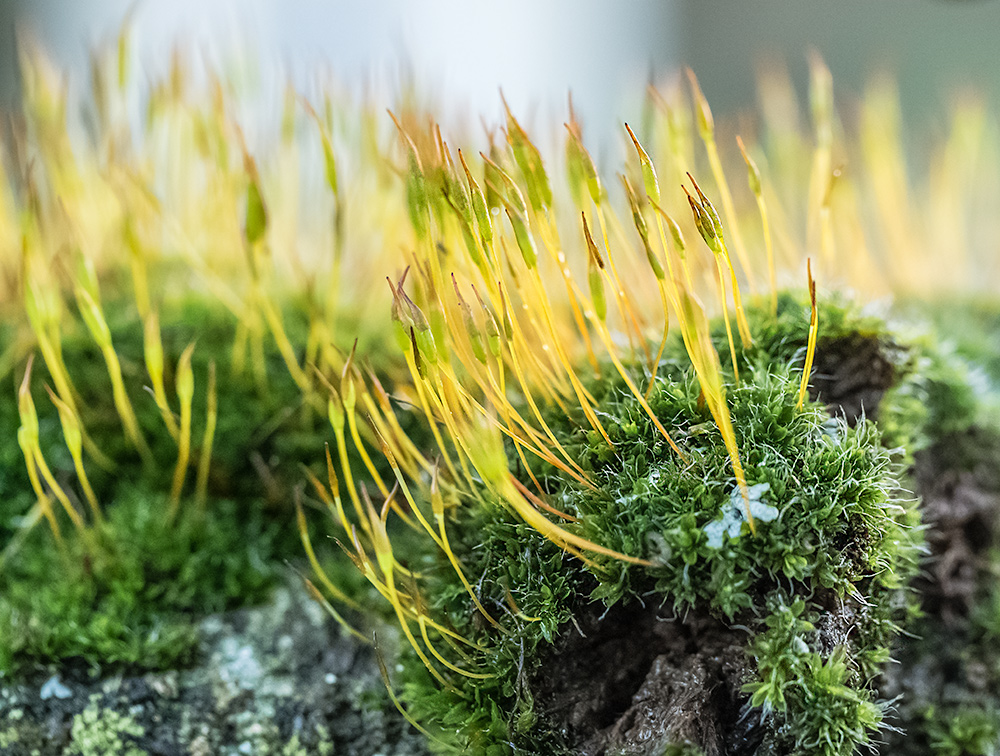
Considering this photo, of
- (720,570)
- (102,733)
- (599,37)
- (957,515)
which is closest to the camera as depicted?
(720,570)

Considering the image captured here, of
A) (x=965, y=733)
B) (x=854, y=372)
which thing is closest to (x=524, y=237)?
(x=854, y=372)

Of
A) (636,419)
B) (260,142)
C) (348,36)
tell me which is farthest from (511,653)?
(348,36)

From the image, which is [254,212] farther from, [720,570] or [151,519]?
[720,570]

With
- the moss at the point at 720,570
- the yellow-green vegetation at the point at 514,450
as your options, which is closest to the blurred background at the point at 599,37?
the yellow-green vegetation at the point at 514,450

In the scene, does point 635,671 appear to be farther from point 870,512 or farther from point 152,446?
point 152,446

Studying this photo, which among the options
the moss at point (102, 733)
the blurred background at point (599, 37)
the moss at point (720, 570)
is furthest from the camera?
the blurred background at point (599, 37)

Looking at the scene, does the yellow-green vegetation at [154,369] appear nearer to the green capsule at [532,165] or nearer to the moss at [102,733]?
the moss at [102,733]
